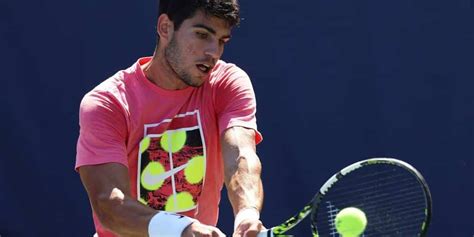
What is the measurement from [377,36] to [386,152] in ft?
1.83

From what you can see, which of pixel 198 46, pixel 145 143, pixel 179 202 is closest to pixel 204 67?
pixel 198 46

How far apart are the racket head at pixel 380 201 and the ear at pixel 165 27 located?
78cm

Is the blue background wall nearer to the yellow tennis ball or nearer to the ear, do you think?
the ear

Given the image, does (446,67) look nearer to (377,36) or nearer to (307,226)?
(377,36)

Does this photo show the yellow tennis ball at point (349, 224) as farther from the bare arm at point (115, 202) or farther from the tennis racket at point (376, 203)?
the bare arm at point (115, 202)

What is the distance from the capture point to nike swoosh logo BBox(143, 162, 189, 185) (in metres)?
3.41

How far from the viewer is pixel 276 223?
4922 mm

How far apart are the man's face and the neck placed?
0.10 feet

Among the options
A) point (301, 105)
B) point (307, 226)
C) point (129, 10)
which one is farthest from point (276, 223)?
point (129, 10)

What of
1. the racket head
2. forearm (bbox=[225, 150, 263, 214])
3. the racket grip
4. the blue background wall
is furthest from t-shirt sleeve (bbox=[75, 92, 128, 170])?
the blue background wall

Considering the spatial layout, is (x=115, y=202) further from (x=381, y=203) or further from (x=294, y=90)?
(x=294, y=90)

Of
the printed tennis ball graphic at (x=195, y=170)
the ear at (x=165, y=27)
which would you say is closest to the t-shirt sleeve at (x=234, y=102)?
the printed tennis ball graphic at (x=195, y=170)

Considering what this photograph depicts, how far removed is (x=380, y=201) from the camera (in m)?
3.63

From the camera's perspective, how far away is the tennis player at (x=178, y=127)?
3258 millimetres
